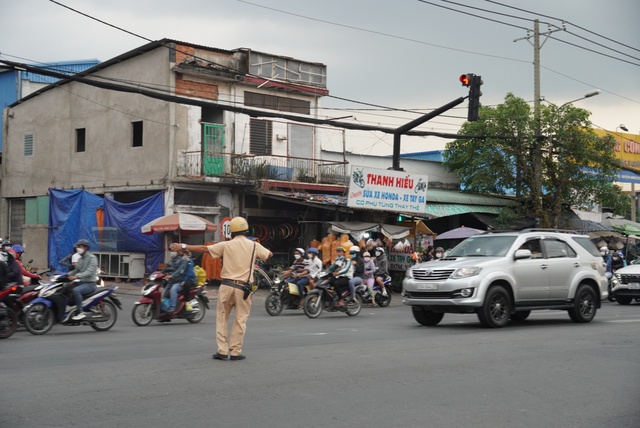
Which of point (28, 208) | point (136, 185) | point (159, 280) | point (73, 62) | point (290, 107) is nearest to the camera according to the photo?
point (159, 280)

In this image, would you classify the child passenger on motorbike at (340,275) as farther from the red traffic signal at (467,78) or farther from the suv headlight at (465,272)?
the red traffic signal at (467,78)

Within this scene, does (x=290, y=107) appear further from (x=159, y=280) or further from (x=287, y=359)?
(x=287, y=359)

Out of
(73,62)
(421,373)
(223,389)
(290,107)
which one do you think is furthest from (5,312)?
(73,62)

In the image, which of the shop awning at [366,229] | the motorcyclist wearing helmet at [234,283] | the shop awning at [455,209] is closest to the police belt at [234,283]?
the motorcyclist wearing helmet at [234,283]

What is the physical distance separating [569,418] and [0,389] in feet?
18.7

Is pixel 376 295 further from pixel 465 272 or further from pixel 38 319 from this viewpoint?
pixel 38 319

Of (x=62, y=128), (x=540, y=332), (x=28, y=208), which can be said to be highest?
(x=62, y=128)

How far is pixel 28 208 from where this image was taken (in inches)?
1415

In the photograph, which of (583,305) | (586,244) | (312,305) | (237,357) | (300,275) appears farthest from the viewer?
(300,275)

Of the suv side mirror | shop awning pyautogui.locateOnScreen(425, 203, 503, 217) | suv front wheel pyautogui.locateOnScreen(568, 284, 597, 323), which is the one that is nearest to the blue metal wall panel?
shop awning pyautogui.locateOnScreen(425, 203, 503, 217)

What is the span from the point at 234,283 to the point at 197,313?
7173 millimetres

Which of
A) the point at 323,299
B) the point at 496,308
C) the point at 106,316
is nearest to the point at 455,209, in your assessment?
the point at 323,299

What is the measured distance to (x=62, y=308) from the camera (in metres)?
14.3

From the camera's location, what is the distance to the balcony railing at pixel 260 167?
29.8m
